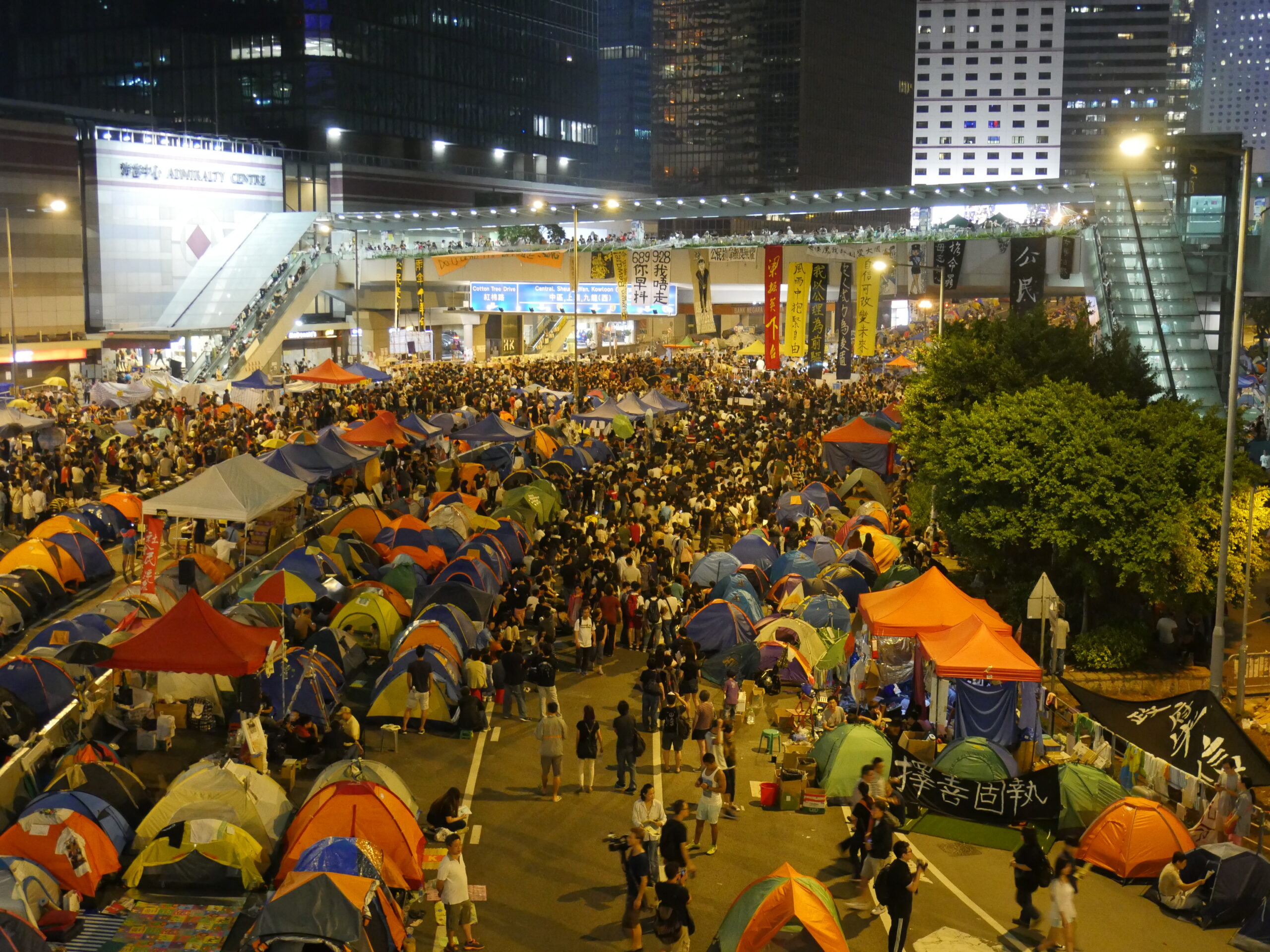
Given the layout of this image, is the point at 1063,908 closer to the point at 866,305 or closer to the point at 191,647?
the point at 191,647

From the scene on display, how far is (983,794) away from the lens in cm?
Answer: 1233

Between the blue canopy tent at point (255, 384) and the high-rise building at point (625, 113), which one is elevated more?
the high-rise building at point (625, 113)

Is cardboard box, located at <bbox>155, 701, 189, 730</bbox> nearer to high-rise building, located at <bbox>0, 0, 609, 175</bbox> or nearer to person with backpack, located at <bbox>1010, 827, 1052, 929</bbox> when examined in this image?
person with backpack, located at <bbox>1010, 827, 1052, 929</bbox>

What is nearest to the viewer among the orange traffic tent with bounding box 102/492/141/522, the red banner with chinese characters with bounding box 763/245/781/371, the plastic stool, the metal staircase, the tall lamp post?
the plastic stool

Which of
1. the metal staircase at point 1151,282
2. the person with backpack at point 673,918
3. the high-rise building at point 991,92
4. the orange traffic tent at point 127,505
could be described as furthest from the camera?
the high-rise building at point 991,92

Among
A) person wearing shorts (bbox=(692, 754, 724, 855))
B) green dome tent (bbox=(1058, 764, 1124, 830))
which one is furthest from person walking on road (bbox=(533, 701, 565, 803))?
green dome tent (bbox=(1058, 764, 1124, 830))

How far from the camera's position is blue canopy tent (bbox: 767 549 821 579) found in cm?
1959

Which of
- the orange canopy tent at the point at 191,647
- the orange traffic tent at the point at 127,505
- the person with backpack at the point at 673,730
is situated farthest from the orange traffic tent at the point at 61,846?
the orange traffic tent at the point at 127,505

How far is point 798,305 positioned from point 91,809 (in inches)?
1130

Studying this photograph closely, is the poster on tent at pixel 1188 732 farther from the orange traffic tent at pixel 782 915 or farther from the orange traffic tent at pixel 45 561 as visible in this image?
the orange traffic tent at pixel 45 561

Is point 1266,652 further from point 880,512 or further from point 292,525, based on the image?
point 292,525

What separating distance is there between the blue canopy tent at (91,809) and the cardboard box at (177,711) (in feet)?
10.7

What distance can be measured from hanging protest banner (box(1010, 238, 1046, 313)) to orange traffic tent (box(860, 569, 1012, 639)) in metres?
18.3

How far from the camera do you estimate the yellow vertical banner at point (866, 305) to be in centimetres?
3728
